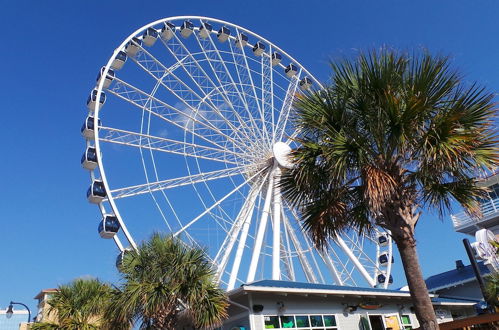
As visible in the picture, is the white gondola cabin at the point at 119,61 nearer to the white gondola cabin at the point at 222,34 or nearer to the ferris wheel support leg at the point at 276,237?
the white gondola cabin at the point at 222,34

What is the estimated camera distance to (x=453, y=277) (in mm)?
28656

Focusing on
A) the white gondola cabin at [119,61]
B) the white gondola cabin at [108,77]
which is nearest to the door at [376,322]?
the white gondola cabin at [108,77]

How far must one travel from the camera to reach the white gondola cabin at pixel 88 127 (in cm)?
1808

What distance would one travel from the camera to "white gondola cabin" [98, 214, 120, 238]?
648 inches

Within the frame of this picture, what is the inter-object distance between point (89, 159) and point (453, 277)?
23.0m

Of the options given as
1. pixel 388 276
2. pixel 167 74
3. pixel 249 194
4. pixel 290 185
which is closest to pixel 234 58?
pixel 167 74

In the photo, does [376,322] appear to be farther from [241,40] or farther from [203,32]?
[203,32]

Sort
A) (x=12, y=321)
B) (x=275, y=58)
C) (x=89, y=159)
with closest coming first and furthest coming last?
1. (x=89, y=159)
2. (x=275, y=58)
3. (x=12, y=321)

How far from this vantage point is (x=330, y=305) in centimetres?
1512

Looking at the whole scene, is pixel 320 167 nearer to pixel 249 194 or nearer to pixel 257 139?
pixel 249 194

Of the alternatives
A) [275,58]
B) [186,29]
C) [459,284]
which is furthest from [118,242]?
[459,284]

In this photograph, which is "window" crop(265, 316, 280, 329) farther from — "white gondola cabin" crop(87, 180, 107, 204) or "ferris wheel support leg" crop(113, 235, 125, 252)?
"white gondola cabin" crop(87, 180, 107, 204)

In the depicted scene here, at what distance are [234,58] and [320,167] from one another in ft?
56.2

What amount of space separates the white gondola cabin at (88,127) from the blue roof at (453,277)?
804 inches
